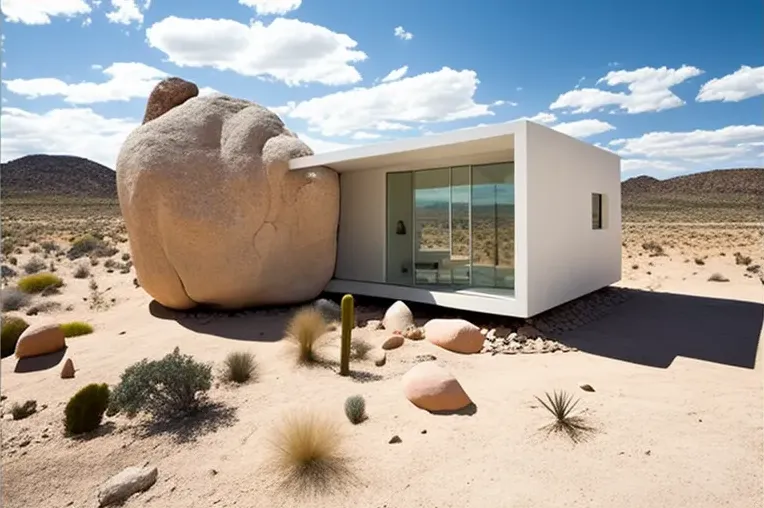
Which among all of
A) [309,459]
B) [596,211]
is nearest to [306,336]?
[309,459]

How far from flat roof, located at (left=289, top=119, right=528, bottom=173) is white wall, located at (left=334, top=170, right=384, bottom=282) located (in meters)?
0.53

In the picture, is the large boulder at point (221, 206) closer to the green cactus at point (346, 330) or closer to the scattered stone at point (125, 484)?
the green cactus at point (346, 330)

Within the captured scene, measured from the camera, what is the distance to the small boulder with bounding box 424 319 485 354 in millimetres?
7656

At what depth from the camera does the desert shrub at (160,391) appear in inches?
210

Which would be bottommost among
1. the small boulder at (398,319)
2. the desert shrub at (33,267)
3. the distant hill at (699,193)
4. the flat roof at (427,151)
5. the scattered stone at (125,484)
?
the scattered stone at (125,484)

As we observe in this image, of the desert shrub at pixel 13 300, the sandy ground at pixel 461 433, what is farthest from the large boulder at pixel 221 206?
the desert shrub at pixel 13 300

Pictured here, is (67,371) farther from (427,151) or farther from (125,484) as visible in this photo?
(427,151)

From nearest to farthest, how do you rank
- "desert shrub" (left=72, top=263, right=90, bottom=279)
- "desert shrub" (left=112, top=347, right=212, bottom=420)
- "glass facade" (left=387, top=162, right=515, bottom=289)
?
"desert shrub" (left=112, top=347, right=212, bottom=420) < "glass facade" (left=387, top=162, right=515, bottom=289) < "desert shrub" (left=72, top=263, right=90, bottom=279)

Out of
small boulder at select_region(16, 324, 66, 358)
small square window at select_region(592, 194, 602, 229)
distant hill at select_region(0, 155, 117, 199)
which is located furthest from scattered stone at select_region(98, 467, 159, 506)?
distant hill at select_region(0, 155, 117, 199)

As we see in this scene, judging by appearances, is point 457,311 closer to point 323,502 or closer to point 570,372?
point 570,372

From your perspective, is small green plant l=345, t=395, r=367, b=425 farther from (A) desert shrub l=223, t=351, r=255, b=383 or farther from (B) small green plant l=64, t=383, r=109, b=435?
(B) small green plant l=64, t=383, r=109, b=435

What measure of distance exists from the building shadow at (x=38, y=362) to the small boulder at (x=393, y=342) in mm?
5480

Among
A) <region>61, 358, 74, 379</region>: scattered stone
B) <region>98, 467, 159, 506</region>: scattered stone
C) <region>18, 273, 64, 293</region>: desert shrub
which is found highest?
<region>18, 273, 64, 293</region>: desert shrub

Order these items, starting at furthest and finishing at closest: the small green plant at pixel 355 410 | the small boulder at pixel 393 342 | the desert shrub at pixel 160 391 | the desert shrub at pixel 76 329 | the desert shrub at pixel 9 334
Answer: the desert shrub at pixel 76 329
the desert shrub at pixel 9 334
the small boulder at pixel 393 342
the desert shrub at pixel 160 391
the small green plant at pixel 355 410
